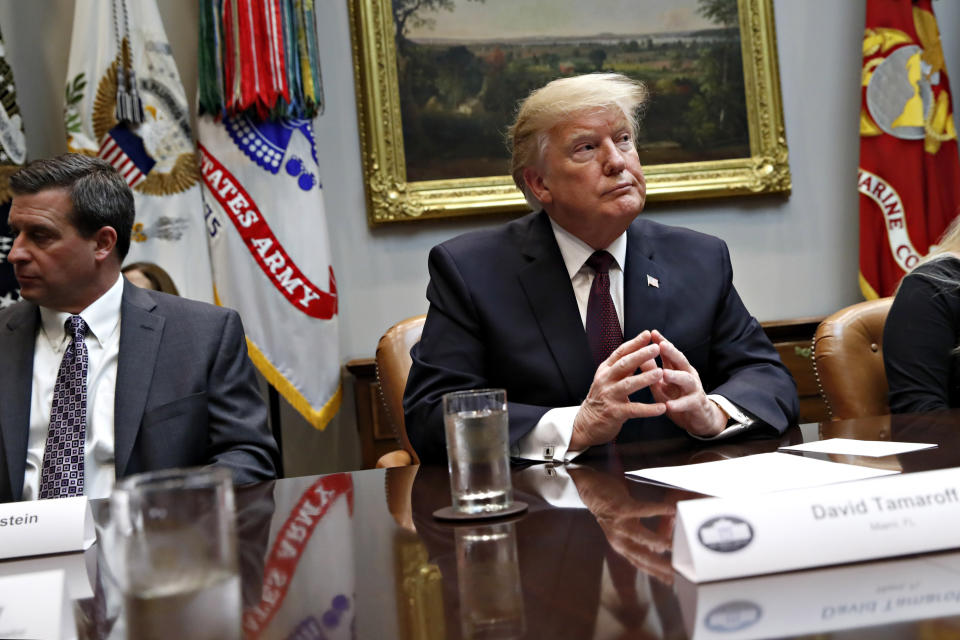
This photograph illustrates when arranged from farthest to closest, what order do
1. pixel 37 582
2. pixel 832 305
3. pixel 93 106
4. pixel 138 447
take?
pixel 832 305
pixel 93 106
pixel 138 447
pixel 37 582

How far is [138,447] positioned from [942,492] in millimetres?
1639

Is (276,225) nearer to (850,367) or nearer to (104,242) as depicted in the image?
(104,242)

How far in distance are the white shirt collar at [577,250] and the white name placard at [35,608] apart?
1394 millimetres

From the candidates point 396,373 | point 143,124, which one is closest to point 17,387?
point 396,373

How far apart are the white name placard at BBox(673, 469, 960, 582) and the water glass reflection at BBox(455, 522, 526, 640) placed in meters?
0.15

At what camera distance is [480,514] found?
3.67 feet

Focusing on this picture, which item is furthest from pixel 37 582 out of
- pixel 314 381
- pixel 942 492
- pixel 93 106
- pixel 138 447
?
pixel 93 106

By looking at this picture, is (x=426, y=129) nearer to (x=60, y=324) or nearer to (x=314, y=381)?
(x=314, y=381)

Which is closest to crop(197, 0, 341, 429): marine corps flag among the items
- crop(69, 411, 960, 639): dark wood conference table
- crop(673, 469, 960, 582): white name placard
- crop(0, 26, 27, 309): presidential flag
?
crop(0, 26, 27, 309): presidential flag

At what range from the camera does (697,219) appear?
4332 mm

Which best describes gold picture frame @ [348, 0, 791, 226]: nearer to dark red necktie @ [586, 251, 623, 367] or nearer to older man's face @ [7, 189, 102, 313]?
older man's face @ [7, 189, 102, 313]

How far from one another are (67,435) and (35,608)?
1.24 metres

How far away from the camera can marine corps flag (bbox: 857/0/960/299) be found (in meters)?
4.20

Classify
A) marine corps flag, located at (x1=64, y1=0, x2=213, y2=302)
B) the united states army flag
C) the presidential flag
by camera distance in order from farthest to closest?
the united states army flag
marine corps flag, located at (x1=64, y1=0, x2=213, y2=302)
the presidential flag
